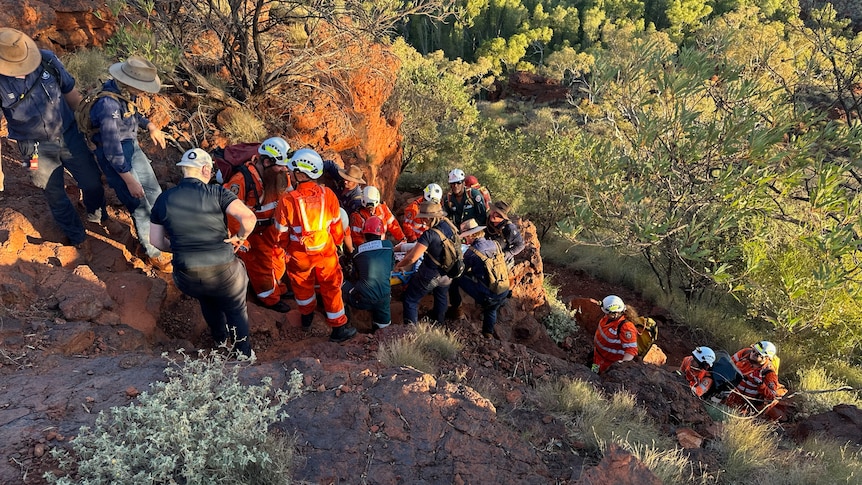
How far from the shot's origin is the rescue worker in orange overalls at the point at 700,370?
643 cm

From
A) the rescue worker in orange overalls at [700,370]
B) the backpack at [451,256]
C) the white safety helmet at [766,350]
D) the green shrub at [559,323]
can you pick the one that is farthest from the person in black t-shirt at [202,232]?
the white safety helmet at [766,350]

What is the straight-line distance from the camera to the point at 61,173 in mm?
4449

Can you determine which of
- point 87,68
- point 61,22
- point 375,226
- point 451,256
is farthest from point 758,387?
point 61,22

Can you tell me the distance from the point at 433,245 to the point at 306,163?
1.64 metres

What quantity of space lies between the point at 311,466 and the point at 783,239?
895cm

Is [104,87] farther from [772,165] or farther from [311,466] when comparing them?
[772,165]

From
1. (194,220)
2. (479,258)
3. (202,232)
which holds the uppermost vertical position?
(194,220)

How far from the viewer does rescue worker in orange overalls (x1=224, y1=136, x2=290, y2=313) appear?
4.96 metres

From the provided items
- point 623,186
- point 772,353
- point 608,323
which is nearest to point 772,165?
point 623,186

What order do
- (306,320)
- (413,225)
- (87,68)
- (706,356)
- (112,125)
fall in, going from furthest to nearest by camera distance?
(413,225), (87,68), (706,356), (306,320), (112,125)

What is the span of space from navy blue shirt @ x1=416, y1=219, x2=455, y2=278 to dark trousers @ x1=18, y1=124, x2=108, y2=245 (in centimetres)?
340

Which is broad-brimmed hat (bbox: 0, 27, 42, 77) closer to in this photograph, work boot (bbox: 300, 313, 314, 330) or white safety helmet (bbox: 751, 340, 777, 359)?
work boot (bbox: 300, 313, 314, 330)

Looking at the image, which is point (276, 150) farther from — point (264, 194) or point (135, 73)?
point (135, 73)

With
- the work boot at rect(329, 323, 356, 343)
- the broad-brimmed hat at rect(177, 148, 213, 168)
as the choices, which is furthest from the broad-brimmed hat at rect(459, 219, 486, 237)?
the broad-brimmed hat at rect(177, 148, 213, 168)
